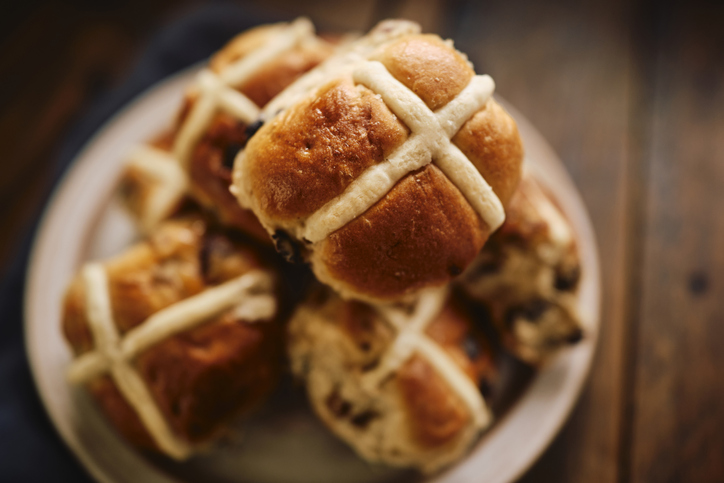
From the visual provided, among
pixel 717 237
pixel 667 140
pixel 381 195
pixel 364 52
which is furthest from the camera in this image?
pixel 667 140

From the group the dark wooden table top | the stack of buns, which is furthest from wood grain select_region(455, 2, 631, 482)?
the stack of buns

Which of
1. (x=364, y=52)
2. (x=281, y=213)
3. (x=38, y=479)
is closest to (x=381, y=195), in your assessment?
(x=281, y=213)

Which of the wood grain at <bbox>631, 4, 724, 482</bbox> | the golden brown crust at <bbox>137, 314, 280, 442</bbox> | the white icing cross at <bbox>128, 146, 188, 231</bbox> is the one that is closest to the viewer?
the golden brown crust at <bbox>137, 314, 280, 442</bbox>

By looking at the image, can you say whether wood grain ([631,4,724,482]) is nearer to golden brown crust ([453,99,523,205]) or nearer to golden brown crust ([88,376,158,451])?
golden brown crust ([453,99,523,205])

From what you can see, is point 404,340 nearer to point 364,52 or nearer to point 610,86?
point 364,52

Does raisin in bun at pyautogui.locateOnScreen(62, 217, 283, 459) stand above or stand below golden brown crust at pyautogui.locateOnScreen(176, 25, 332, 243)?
below

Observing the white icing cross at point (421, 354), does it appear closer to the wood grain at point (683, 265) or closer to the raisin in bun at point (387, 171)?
the raisin in bun at point (387, 171)

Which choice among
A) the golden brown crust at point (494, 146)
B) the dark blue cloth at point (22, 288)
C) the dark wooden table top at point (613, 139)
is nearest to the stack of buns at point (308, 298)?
the golden brown crust at point (494, 146)
